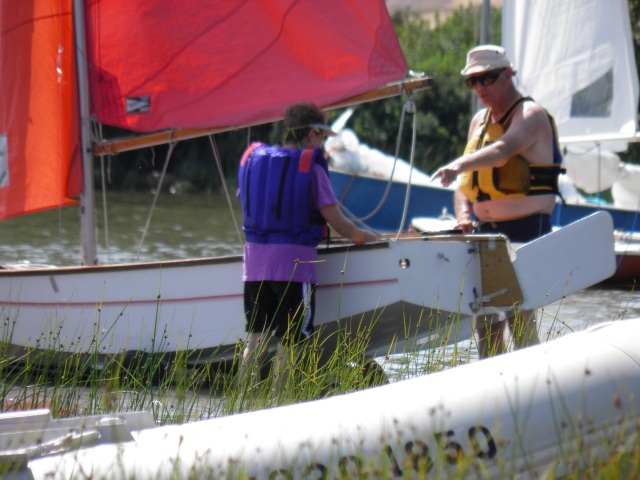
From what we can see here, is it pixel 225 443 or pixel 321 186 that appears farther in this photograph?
pixel 321 186

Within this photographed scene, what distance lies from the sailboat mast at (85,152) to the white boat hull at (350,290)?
594 millimetres

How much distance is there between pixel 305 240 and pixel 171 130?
193cm

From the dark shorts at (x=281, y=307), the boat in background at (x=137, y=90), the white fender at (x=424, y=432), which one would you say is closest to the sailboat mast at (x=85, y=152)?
the boat in background at (x=137, y=90)

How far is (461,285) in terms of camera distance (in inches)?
195

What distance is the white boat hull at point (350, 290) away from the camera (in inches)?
201

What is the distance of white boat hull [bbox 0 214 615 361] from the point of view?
5105 mm

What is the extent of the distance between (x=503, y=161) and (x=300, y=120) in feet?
2.92

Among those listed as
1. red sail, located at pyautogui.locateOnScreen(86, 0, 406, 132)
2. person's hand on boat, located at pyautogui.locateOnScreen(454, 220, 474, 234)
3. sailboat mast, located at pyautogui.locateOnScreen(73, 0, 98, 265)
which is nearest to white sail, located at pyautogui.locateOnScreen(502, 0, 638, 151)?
red sail, located at pyautogui.locateOnScreen(86, 0, 406, 132)

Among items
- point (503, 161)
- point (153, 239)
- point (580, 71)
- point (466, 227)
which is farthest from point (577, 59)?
point (503, 161)

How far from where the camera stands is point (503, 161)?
16.6 ft

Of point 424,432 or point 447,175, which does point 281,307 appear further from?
point 424,432

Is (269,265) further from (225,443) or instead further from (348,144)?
(348,144)

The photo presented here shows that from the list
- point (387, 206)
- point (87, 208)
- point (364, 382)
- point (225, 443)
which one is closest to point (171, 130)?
point (87, 208)

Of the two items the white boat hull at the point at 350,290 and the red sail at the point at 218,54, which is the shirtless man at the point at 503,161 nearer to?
the white boat hull at the point at 350,290
